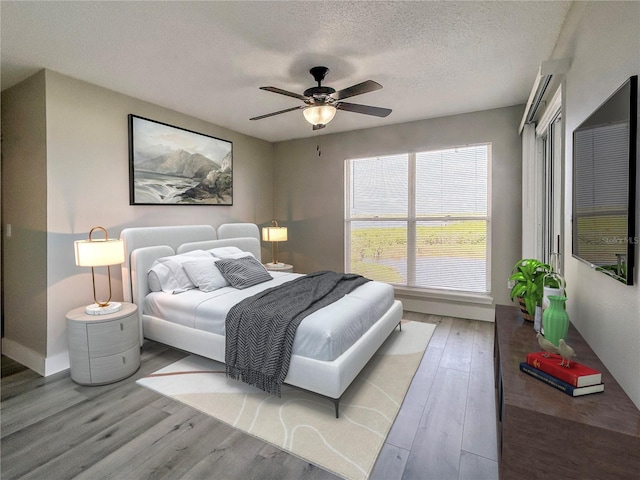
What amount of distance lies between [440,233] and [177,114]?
3815mm

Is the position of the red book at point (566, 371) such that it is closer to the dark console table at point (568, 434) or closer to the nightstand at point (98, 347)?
the dark console table at point (568, 434)

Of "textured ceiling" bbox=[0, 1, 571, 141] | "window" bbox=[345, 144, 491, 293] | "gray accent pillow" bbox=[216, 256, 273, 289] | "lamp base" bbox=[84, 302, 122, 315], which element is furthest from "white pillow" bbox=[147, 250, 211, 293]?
"window" bbox=[345, 144, 491, 293]

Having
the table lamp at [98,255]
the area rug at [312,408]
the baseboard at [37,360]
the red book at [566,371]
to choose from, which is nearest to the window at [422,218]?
the area rug at [312,408]

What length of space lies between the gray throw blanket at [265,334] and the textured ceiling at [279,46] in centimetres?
205

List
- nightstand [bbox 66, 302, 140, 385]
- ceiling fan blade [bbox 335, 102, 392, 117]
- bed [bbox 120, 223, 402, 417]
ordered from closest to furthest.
→ 1. bed [bbox 120, 223, 402, 417]
2. nightstand [bbox 66, 302, 140, 385]
3. ceiling fan blade [bbox 335, 102, 392, 117]

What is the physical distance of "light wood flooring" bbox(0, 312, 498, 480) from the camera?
168cm

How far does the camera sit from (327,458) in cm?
176

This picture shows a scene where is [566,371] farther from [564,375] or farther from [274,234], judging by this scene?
[274,234]

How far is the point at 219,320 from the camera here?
2.64m

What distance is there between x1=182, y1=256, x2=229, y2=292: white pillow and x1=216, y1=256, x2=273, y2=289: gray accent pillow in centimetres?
7

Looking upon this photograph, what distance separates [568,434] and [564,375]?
0.27m

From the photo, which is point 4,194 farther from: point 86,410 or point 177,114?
point 86,410

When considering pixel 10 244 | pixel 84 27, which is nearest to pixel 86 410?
pixel 10 244

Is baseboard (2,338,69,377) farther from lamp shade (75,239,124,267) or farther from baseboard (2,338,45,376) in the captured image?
lamp shade (75,239,124,267)
